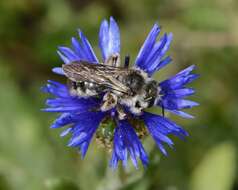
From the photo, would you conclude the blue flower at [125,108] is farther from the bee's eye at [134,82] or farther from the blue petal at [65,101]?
the bee's eye at [134,82]

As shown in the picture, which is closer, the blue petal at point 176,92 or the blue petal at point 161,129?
the blue petal at point 161,129

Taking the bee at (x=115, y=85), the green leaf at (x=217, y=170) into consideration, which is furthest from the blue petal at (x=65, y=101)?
the green leaf at (x=217, y=170)

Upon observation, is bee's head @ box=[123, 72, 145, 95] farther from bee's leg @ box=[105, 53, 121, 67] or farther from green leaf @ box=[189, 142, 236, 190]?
green leaf @ box=[189, 142, 236, 190]

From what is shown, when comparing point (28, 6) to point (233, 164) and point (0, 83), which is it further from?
point (233, 164)

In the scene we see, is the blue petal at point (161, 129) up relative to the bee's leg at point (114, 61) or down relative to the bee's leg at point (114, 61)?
down

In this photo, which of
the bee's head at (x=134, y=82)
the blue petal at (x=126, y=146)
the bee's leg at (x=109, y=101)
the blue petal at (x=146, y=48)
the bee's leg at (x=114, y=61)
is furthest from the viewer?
the bee's leg at (x=114, y=61)

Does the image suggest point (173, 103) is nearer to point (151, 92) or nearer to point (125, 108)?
point (151, 92)

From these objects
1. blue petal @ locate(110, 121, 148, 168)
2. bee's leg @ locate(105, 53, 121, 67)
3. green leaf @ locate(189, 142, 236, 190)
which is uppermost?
bee's leg @ locate(105, 53, 121, 67)

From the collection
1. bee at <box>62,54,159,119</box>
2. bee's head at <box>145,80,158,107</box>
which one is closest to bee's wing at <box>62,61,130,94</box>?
bee at <box>62,54,159,119</box>
